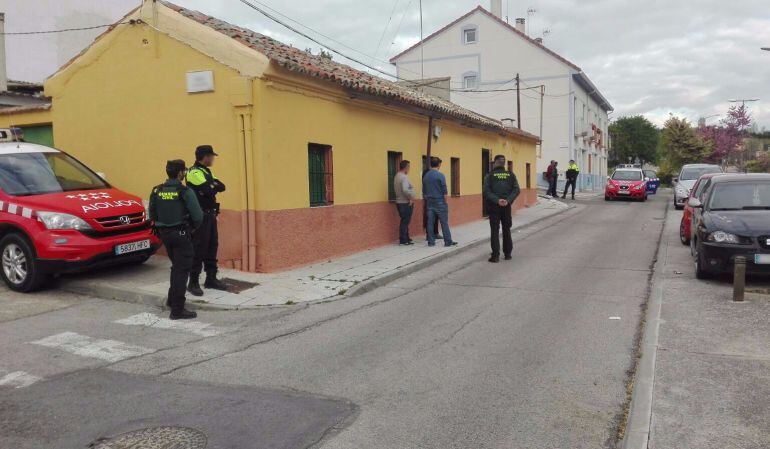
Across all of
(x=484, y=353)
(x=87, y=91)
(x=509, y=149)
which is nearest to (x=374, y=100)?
(x=87, y=91)

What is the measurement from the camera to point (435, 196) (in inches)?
492

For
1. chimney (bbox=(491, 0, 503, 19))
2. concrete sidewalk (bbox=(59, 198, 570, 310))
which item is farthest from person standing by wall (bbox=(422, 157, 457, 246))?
chimney (bbox=(491, 0, 503, 19))

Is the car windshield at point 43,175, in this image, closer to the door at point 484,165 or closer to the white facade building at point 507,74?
the door at point 484,165

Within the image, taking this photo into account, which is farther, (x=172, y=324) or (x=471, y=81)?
(x=471, y=81)

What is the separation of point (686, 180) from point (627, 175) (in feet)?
16.3

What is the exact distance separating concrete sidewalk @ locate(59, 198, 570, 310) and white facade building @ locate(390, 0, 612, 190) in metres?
27.3

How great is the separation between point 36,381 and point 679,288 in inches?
302

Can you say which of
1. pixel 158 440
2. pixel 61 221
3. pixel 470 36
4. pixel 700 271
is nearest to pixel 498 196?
pixel 700 271

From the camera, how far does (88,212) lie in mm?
7945

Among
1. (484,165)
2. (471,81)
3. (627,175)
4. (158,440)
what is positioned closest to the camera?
(158,440)

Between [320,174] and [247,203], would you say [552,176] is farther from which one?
[247,203]

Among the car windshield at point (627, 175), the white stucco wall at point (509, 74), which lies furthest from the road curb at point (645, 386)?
the white stucco wall at point (509, 74)

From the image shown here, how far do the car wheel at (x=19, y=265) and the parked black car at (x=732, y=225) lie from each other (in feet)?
29.2

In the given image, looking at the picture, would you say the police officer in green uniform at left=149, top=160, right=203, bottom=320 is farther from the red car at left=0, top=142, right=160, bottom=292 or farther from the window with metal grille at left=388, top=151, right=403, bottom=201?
the window with metal grille at left=388, top=151, right=403, bottom=201
